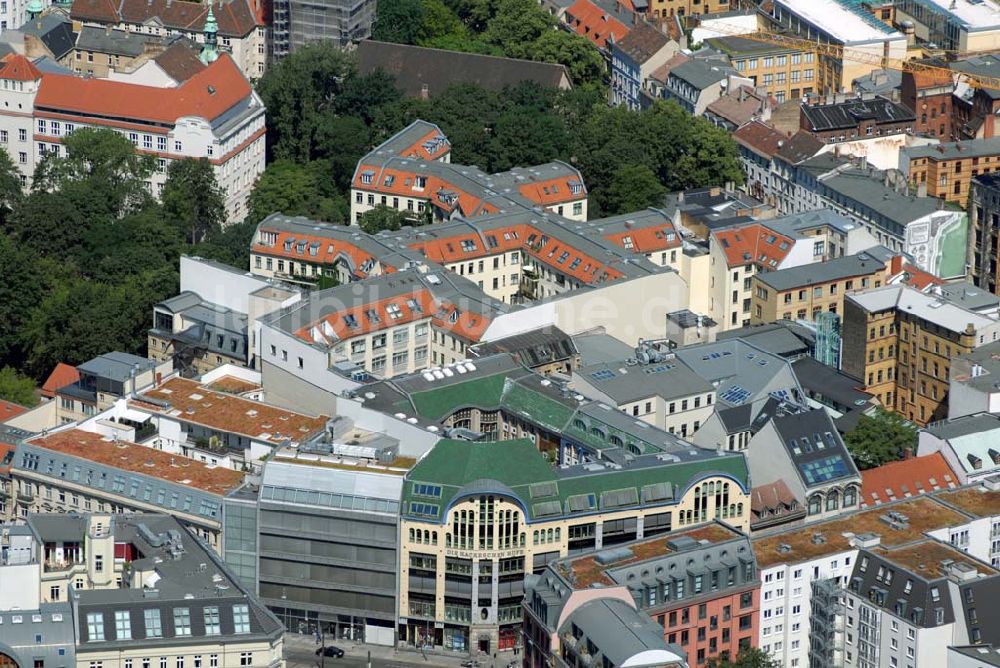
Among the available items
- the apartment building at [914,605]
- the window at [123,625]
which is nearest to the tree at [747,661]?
the apartment building at [914,605]

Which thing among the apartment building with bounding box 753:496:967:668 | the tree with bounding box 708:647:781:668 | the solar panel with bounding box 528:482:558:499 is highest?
the solar panel with bounding box 528:482:558:499

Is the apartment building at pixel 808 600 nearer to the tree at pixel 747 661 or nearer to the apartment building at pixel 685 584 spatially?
the apartment building at pixel 685 584

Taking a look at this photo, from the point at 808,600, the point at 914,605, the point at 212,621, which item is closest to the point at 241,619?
the point at 212,621

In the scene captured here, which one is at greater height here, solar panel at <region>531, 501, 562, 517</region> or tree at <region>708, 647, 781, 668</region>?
solar panel at <region>531, 501, 562, 517</region>

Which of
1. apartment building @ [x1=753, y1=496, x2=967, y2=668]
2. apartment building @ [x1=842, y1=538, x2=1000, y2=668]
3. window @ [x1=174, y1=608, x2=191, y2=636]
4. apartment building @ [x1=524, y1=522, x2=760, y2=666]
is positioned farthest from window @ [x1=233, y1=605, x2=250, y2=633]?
apartment building @ [x1=842, y1=538, x2=1000, y2=668]

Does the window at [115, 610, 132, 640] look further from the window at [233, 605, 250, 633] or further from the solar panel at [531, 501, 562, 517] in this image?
the solar panel at [531, 501, 562, 517]
